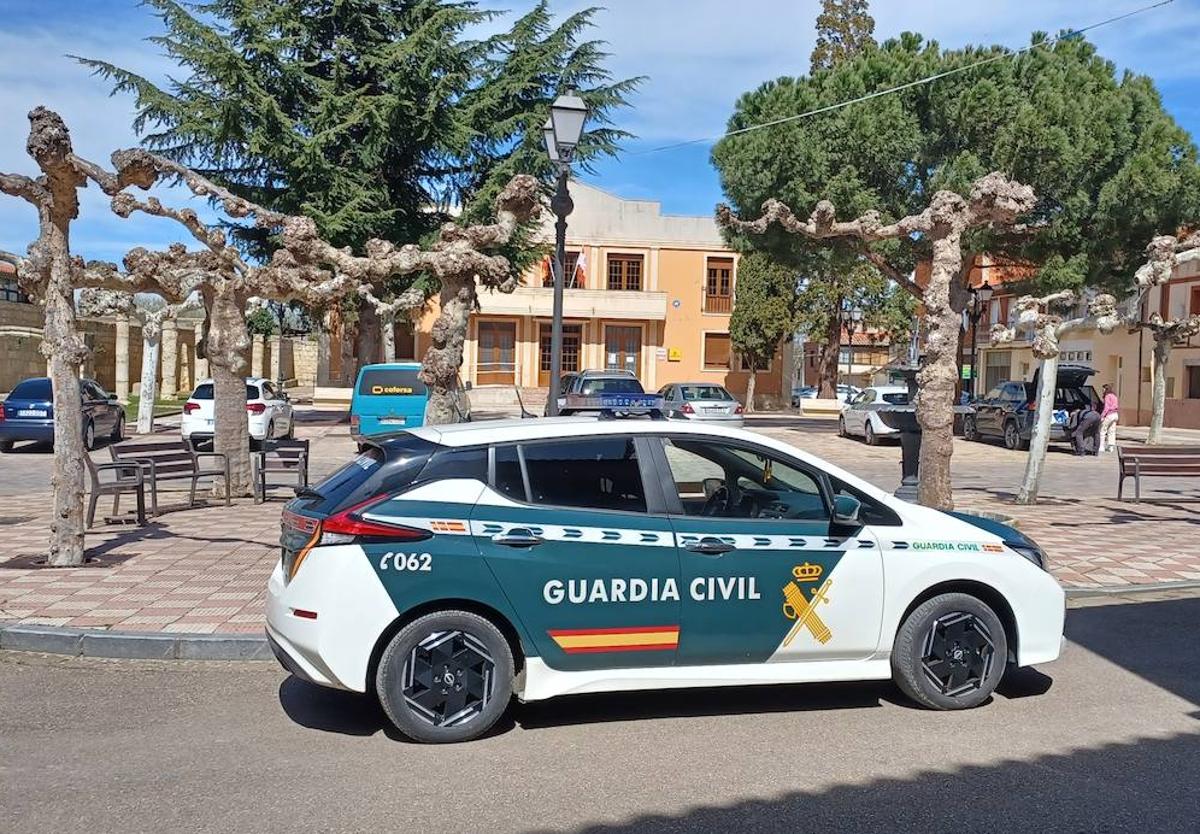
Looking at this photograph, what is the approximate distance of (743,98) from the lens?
3016 cm

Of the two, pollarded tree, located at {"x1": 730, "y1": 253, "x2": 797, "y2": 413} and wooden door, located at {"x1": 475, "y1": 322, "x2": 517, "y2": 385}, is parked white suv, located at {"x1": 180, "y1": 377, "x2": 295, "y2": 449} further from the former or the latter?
pollarded tree, located at {"x1": 730, "y1": 253, "x2": 797, "y2": 413}

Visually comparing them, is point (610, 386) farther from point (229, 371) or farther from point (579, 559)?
point (579, 559)

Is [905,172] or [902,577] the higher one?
[905,172]

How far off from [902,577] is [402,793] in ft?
9.35

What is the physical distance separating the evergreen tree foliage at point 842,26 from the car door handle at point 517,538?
4466 cm

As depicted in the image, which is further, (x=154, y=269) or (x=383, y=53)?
(x=383, y=53)

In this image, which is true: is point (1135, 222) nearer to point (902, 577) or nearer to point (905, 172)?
point (905, 172)

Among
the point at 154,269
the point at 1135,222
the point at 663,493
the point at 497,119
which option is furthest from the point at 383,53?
the point at 663,493

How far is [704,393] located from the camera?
29.4 metres

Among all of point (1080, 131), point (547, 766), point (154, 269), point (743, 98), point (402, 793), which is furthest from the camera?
point (743, 98)

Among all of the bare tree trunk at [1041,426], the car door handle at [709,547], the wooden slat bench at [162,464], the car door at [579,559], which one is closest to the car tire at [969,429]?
the bare tree trunk at [1041,426]

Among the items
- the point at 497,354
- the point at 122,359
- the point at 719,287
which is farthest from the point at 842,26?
the point at 122,359

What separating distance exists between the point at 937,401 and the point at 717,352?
38.6m

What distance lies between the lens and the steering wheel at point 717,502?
19.2 ft
